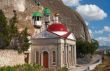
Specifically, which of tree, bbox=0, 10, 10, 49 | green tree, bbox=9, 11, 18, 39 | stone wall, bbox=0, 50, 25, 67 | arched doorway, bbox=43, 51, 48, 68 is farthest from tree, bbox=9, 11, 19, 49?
arched doorway, bbox=43, 51, 48, 68

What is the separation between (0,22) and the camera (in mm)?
36562

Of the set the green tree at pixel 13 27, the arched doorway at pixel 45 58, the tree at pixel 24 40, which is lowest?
the arched doorway at pixel 45 58

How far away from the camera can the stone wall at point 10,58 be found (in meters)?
31.6

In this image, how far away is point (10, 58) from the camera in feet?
108

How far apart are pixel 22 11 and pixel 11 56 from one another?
43.9 ft

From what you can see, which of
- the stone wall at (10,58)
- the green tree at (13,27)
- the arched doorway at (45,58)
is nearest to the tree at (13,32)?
the green tree at (13,27)

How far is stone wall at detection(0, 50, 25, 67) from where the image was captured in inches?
1244

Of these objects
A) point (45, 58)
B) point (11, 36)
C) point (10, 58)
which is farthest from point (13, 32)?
point (45, 58)

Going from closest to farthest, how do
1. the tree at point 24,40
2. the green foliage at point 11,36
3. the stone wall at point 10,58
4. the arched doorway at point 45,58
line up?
the stone wall at point 10,58, the green foliage at point 11,36, the tree at point 24,40, the arched doorway at point 45,58

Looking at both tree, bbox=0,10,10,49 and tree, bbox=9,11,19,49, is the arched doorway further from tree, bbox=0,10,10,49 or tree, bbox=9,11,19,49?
tree, bbox=0,10,10,49

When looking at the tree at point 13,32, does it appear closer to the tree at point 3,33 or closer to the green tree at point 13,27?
the green tree at point 13,27

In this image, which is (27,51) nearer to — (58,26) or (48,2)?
(58,26)

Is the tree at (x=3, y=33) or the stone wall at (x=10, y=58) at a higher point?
the tree at (x=3, y=33)

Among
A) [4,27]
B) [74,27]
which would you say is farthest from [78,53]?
[74,27]
